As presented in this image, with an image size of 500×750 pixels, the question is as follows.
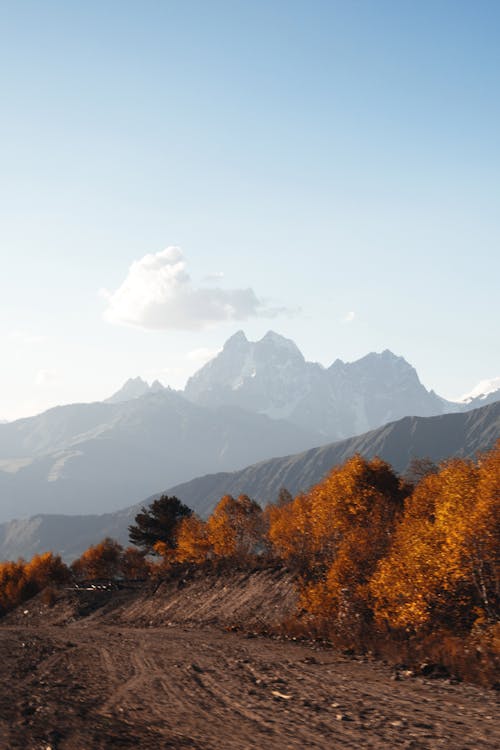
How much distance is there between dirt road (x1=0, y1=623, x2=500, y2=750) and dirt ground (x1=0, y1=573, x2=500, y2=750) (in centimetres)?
4

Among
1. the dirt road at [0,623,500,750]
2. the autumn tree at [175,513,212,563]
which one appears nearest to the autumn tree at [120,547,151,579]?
the autumn tree at [175,513,212,563]

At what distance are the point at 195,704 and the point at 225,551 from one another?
2059 inches

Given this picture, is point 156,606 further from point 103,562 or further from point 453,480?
point 103,562

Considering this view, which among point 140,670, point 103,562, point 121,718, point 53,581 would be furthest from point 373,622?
point 103,562

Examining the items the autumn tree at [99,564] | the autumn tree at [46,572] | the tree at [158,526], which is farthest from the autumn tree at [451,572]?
the autumn tree at [99,564]

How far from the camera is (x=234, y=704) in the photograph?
18922 millimetres

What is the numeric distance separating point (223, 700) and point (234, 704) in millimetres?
785

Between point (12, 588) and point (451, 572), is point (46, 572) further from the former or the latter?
point (451, 572)

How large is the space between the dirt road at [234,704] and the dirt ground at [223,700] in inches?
1.6

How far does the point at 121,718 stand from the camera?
57.5 ft

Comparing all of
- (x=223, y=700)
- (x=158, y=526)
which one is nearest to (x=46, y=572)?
(x=158, y=526)

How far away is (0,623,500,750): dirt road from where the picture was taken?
49.6 ft

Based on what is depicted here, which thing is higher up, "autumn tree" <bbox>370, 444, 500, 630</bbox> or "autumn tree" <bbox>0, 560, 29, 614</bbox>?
"autumn tree" <bbox>370, 444, 500, 630</bbox>

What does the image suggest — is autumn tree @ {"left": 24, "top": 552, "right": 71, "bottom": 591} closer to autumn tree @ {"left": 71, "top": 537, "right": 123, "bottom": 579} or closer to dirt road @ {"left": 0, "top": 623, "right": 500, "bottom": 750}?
autumn tree @ {"left": 71, "top": 537, "right": 123, "bottom": 579}
